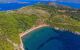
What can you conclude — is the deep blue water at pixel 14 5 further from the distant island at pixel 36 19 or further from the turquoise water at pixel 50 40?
the turquoise water at pixel 50 40

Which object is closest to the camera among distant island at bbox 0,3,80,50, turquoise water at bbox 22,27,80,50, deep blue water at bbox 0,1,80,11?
turquoise water at bbox 22,27,80,50

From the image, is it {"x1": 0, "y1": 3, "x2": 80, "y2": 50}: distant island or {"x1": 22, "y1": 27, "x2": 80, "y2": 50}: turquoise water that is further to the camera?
{"x1": 0, "y1": 3, "x2": 80, "y2": 50}: distant island

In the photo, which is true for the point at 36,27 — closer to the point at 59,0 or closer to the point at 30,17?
the point at 30,17

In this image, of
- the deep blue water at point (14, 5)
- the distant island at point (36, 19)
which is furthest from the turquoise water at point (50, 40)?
the deep blue water at point (14, 5)

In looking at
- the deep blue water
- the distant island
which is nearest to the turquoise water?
the distant island

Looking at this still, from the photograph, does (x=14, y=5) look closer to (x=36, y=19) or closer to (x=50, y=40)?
(x=36, y=19)

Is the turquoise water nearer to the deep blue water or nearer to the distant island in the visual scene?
the distant island

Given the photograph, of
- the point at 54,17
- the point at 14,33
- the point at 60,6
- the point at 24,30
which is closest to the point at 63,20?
the point at 54,17

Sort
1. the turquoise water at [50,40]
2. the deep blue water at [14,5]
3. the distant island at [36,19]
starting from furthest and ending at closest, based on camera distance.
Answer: the deep blue water at [14,5] → the distant island at [36,19] → the turquoise water at [50,40]
